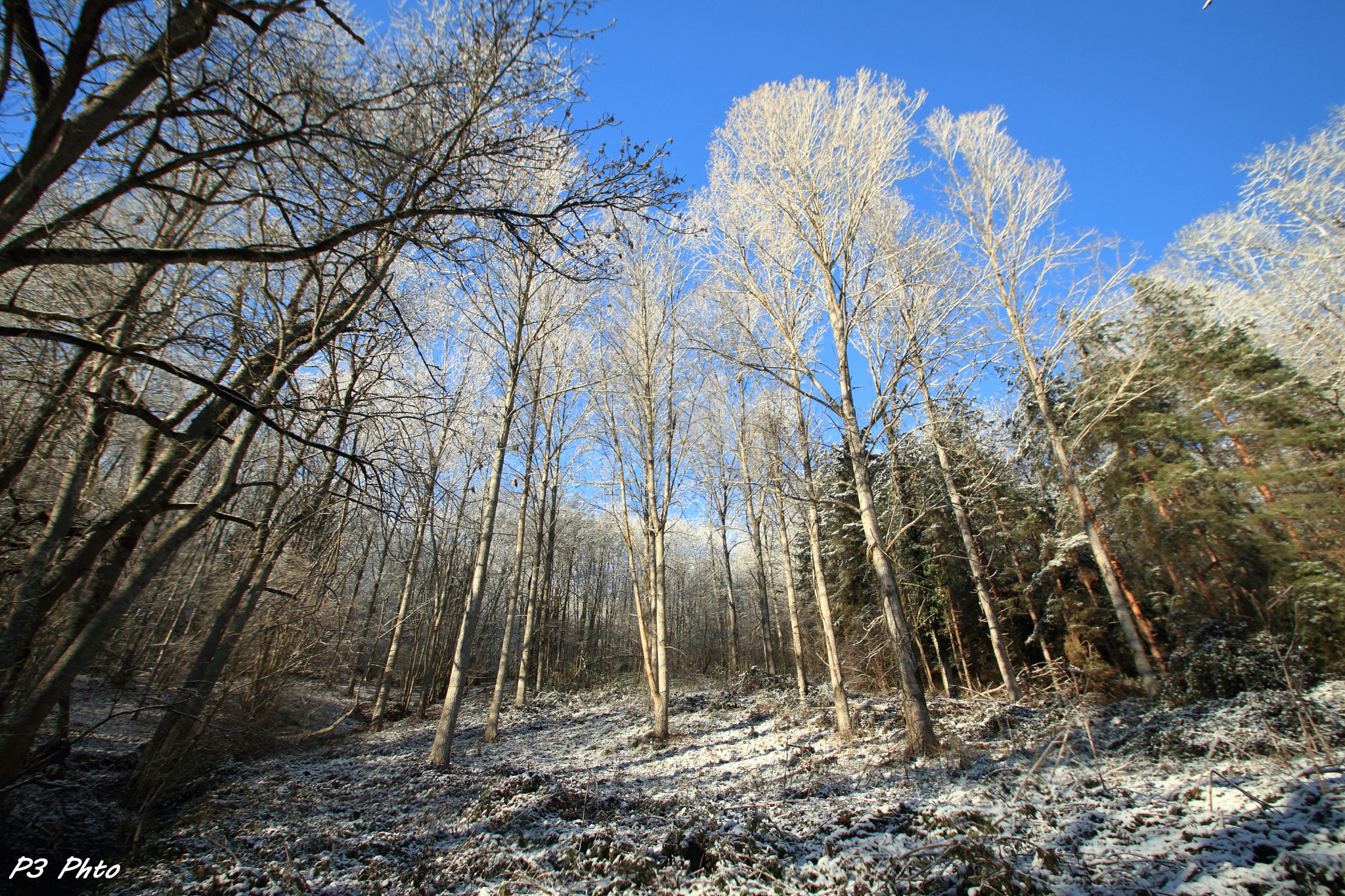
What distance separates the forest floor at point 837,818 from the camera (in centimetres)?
279

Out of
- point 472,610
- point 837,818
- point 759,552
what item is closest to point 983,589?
point 837,818

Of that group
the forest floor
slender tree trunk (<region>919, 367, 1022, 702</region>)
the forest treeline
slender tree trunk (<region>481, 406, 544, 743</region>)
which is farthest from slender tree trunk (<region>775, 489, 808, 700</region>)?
slender tree trunk (<region>481, 406, 544, 743</region>)

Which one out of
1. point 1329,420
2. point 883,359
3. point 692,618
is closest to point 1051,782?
point 883,359

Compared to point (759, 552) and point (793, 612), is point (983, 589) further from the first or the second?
point (759, 552)

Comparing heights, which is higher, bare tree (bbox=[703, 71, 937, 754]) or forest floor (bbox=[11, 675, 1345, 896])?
bare tree (bbox=[703, 71, 937, 754])

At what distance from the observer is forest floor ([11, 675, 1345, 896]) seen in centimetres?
279

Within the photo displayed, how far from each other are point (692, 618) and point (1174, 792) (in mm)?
35570

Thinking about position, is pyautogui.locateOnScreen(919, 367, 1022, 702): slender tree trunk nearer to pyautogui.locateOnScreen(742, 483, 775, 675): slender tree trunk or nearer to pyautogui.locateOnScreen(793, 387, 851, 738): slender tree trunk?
pyautogui.locateOnScreen(793, 387, 851, 738): slender tree trunk

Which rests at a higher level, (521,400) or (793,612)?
(521,400)

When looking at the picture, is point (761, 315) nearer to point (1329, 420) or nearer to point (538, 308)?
point (538, 308)

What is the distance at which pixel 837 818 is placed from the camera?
4.16 meters

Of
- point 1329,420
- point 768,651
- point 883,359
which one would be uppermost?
point 883,359

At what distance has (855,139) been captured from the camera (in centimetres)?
767

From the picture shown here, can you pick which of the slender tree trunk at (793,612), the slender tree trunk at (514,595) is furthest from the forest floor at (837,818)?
the slender tree trunk at (793,612)
